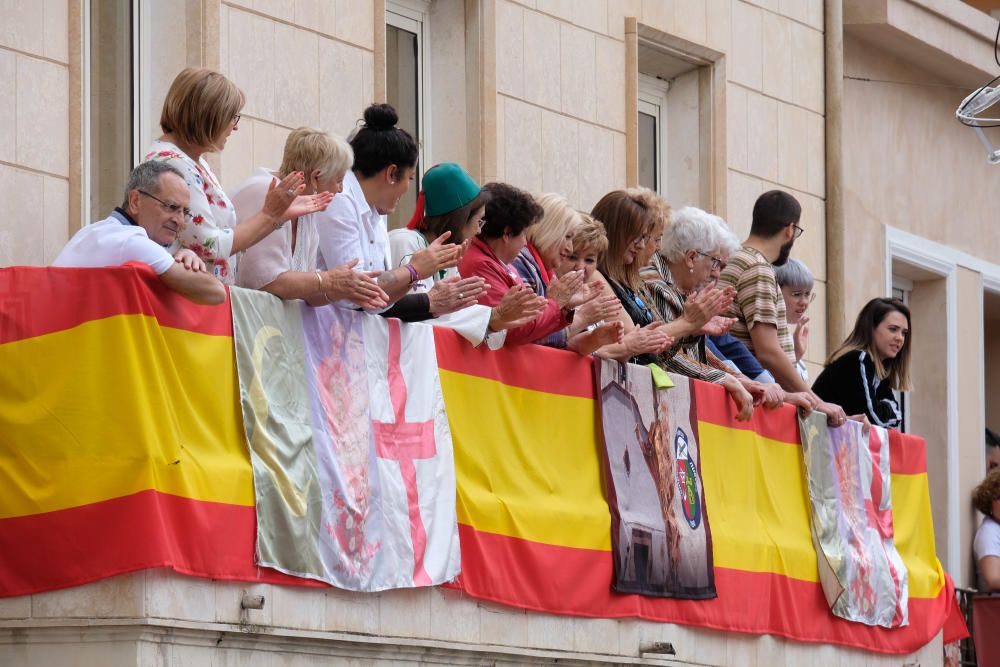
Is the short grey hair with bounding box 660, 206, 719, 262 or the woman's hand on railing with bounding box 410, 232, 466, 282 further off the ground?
the short grey hair with bounding box 660, 206, 719, 262

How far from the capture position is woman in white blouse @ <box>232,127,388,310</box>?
7.45 meters

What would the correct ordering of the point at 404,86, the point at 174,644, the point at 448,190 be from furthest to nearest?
1. the point at 404,86
2. the point at 448,190
3. the point at 174,644

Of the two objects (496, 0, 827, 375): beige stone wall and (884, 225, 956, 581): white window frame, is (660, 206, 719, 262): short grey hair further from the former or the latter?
(884, 225, 956, 581): white window frame

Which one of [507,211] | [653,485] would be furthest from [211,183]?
[653,485]

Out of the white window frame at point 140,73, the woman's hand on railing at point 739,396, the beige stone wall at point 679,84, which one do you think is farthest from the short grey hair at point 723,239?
the white window frame at point 140,73

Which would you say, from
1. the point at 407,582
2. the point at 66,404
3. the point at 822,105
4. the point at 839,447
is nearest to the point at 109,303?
the point at 66,404

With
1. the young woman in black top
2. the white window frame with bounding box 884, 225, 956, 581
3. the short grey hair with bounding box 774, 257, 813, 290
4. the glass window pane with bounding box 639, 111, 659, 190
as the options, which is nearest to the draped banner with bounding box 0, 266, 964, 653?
the short grey hair with bounding box 774, 257, 813, 290

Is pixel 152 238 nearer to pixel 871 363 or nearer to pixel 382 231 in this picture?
pixel 382 231

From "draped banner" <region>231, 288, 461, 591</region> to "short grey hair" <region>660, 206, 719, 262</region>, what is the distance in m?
2.46

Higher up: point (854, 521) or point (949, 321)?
point (949, 321)

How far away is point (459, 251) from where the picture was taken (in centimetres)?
A: 781

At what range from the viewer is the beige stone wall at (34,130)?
340 inches

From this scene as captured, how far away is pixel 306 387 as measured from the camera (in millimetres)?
7504

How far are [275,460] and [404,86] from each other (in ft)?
16.5
